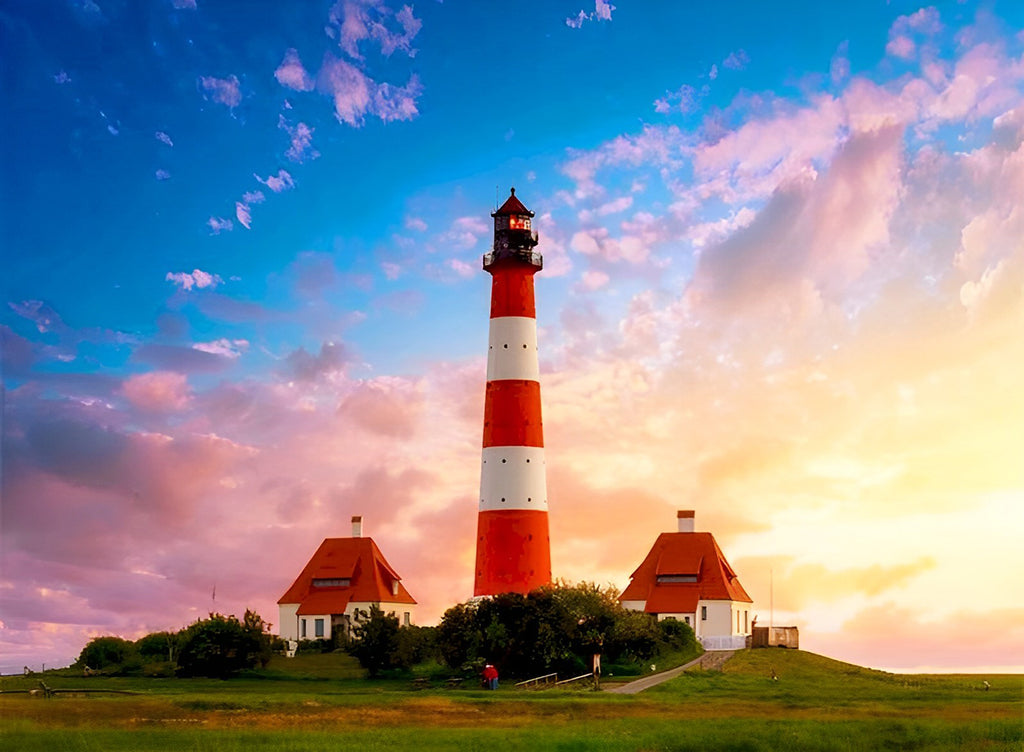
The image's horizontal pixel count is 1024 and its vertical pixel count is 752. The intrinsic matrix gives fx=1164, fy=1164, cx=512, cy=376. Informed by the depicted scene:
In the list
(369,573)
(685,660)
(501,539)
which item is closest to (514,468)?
(501,539)

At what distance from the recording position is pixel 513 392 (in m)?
61.8

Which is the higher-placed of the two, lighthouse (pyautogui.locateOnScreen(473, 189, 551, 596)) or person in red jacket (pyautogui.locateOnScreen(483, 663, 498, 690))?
lighthouse (pyautogui.locateOnScreen(473, 189, 551, 596))

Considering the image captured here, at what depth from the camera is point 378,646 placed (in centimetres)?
5812

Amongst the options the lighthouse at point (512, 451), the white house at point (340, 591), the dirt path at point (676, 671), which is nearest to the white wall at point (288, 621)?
the white house at point (340, 591)

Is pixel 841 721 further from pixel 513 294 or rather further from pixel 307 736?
pixel 513 294

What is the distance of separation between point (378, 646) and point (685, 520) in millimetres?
23611

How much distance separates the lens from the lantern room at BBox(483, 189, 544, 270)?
64.2 metres

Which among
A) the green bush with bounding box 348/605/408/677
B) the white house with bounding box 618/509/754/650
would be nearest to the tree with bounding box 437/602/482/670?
the green bush with bounding box 348/605/408/677

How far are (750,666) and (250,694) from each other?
25.4m

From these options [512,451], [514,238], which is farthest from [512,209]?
[512,451]

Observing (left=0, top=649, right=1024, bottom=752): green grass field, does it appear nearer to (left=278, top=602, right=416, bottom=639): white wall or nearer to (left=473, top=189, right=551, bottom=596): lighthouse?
(left=473, top=189, right=551, bottom=596): lighthouse

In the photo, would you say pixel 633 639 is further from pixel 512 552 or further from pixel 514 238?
pixel 514 238

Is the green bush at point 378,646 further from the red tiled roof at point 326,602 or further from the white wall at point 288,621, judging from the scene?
the white wall at point 288,621

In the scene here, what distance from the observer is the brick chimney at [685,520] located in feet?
240
